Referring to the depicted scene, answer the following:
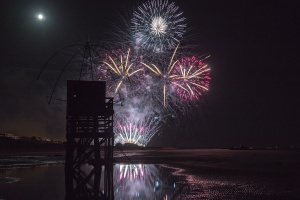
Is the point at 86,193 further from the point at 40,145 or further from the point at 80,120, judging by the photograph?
the point at 40,145

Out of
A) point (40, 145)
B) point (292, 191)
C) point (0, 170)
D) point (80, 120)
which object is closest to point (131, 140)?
point (40, 145)

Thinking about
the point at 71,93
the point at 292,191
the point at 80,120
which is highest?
the point at 71,93

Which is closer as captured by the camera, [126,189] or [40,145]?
[126,189]

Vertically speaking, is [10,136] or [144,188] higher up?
[10,136]

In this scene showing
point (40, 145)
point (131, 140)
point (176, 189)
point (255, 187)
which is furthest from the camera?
point (40, 145)

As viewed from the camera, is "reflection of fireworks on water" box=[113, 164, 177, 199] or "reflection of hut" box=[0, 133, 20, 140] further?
"reflection of hut" box=[0, 133, 20, 140]

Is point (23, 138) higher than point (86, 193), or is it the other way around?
point (23, 138)

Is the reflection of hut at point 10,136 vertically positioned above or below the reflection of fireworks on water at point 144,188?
above

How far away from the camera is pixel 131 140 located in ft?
187

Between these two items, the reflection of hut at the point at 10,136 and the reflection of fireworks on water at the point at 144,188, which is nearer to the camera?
the reflection of fireworks on water at the point at 144,188

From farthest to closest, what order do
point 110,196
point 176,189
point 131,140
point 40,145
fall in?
1. point 40,145
2. point 131,140
3. point 176,189
4. point 110,196

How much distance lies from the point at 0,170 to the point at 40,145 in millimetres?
39724

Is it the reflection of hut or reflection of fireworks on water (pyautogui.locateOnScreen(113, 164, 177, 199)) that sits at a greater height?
the reflection of hut

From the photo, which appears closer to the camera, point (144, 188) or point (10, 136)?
point (144, 188)
